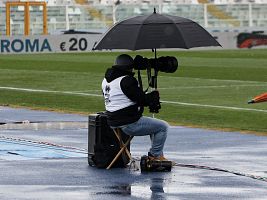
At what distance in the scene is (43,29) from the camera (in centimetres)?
6281

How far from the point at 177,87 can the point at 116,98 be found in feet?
60.2

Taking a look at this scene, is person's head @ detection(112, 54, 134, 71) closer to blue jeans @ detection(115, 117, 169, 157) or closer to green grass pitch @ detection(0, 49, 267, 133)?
blue jeans @ detection(115, 117, 169, 157)

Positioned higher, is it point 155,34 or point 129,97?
point 155,34

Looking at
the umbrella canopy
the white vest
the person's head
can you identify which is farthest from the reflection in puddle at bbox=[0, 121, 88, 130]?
the person's head

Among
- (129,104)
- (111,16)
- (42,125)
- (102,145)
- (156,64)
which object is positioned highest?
(156,64)

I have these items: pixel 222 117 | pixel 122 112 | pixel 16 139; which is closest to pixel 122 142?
pixel 122 112

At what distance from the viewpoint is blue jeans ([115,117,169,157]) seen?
14.4 meters

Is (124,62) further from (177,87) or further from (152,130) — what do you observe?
(177,87)

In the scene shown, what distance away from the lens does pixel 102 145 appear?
14.9 meters

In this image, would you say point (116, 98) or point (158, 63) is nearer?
point (116, 98)

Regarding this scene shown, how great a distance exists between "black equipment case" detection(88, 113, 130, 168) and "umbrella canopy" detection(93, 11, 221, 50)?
3.21ft

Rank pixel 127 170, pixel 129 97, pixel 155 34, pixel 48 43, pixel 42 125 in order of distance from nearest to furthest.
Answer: pixel 129 97, pixel 155 34, pixel 127 170, pixel 42 125, pixel 48 43

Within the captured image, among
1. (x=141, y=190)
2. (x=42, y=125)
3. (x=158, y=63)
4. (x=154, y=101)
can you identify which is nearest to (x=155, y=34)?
(x=158, y=63)

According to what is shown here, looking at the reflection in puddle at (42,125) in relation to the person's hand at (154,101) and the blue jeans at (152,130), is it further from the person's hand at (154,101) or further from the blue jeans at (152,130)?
the person's hand at (154,101)
